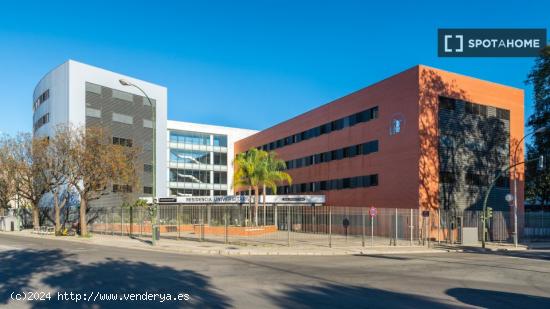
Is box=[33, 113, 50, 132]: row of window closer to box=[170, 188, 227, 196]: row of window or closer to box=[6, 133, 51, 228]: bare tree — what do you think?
box=[6, 133, 51, 228]: bare tree

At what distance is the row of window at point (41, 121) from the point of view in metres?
61.1

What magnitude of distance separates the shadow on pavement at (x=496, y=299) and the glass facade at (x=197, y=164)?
6478 centimetres

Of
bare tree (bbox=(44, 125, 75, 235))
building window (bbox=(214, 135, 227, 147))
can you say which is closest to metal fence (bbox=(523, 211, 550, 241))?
bare tree (bbox=(44, 125, 75, 235))

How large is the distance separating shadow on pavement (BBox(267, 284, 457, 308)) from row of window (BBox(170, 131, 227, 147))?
65.8m

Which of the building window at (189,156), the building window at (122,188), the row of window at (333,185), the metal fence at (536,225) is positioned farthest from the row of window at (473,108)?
the building window at (189,156)

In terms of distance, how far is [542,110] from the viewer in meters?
44.8

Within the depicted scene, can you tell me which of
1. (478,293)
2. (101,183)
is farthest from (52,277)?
(101,183)

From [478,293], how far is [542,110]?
3882cm

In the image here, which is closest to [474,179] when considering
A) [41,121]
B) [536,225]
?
[536,225]

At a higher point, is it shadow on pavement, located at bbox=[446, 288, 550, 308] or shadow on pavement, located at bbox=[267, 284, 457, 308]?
shadow on pavement, located at bbox=[267, 284, 457, 308]

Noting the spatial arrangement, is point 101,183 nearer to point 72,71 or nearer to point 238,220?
point 238,220

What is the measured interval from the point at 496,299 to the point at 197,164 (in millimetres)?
68555

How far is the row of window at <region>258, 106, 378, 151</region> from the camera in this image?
44.1 m

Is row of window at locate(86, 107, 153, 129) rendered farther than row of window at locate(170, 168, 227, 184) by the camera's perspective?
No
